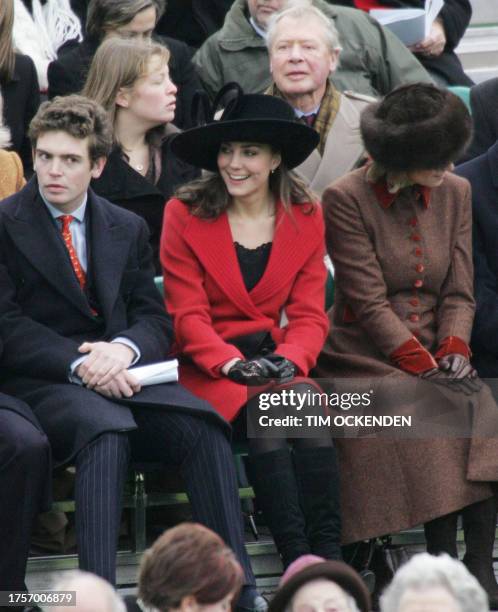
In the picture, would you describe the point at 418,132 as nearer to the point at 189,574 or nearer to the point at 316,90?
the point at 316,90

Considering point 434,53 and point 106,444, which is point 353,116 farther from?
point 106,444

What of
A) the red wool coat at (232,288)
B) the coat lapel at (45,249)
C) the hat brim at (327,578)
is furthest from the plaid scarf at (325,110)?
the hat brim at (327,578)

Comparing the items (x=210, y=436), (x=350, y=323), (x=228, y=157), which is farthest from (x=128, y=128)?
(x=210, y=436)

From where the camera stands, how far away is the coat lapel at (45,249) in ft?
20.0

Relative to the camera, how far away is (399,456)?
6297mm

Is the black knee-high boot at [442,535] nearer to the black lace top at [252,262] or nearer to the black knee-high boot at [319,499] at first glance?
the black knee-high boot at [319,499]

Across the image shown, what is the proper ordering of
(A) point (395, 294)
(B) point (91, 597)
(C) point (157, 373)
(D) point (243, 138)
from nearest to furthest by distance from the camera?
(B) point (91, 597) → (C) point (157, 373) → (D) point (243, 138) → (A) point (395, 294)

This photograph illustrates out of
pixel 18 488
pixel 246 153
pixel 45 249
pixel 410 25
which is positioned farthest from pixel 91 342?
pixel 410 25

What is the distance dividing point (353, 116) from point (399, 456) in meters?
1.77

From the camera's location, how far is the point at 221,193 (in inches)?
259

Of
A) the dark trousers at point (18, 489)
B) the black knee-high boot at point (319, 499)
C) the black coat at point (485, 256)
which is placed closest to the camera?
the dark trousers at point (18, 489)

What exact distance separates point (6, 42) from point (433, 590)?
3.75 m

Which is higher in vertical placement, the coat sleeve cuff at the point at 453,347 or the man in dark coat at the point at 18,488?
the coat sleeve cuff at the point at 453,347

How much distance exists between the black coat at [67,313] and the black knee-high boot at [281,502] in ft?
0.72
